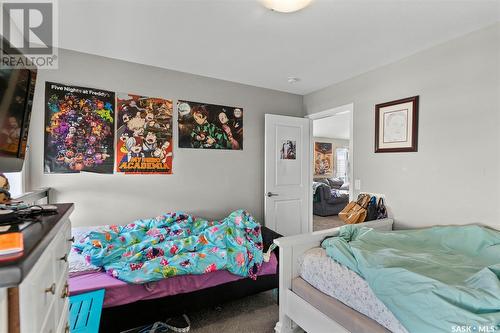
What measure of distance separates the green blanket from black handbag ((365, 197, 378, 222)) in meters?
0.64

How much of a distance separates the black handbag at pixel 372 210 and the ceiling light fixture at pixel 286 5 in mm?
2053

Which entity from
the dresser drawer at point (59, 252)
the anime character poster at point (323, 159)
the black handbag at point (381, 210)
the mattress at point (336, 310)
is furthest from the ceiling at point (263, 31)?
the anime character poster at point (323, 159)

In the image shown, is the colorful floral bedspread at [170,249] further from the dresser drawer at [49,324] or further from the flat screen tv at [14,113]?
the flat screen tv at [14,113]

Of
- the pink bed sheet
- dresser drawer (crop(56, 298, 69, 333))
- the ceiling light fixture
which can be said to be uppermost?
the ceiling light fixture

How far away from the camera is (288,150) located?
3467mm

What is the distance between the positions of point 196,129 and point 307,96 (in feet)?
5.99

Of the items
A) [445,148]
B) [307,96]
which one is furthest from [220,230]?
[307,96]

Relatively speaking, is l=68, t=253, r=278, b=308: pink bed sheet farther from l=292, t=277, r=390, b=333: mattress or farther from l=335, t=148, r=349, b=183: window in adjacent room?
l=335, t=148, r=349, b=183: window in adjacent room

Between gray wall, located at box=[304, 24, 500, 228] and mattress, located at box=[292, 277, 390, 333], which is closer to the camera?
mattress, located at box=[292, 277, 390, 333]

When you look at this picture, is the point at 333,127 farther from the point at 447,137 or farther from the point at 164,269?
the point at 164,269

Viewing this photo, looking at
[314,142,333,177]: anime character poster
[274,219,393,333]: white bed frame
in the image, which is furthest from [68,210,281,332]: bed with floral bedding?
[314,142,333,177]: anime character poster

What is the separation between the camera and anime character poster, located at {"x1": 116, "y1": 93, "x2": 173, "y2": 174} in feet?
8.61

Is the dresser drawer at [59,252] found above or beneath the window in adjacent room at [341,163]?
beneath

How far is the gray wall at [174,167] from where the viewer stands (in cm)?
239
